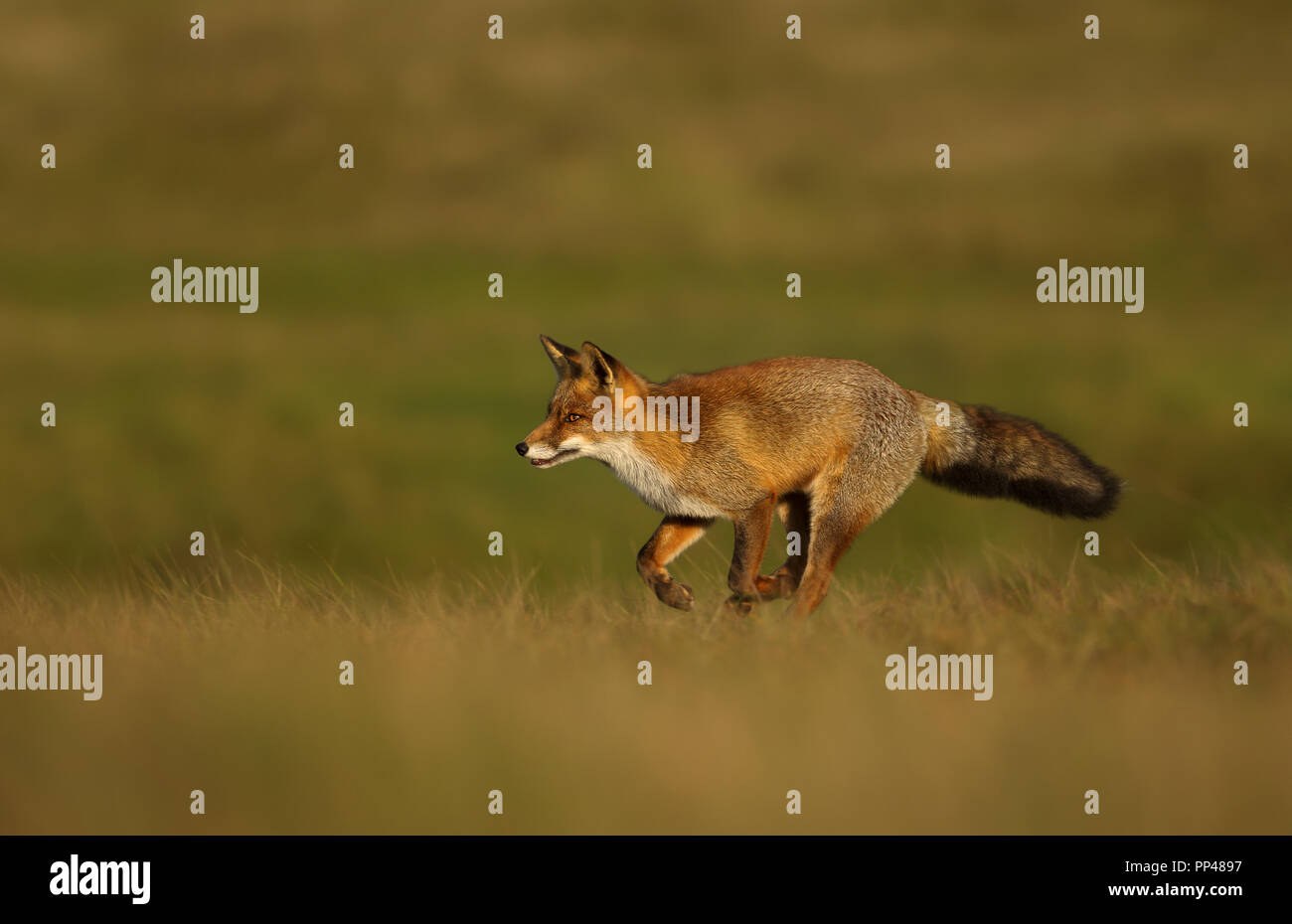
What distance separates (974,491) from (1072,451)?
0.87 metres

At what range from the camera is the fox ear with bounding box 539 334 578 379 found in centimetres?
1166

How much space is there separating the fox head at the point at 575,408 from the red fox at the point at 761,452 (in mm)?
11

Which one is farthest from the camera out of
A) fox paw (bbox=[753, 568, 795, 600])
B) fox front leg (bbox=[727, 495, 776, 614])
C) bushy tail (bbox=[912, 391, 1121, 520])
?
bushy tail (bbox=[912, 391, 1121, 520])

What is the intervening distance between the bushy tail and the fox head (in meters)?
2.71

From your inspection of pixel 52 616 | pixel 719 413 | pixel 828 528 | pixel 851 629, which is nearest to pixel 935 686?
pixel 851 629

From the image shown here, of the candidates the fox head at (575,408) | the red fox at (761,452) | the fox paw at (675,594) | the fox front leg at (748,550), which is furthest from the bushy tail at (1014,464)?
the fox head at (575,408)

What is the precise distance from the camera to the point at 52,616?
37.4 feet

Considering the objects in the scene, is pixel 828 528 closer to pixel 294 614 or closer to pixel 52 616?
pixel 294 614

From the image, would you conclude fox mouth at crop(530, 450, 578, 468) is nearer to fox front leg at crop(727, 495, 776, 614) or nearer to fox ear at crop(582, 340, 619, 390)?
fox ear at crop(582, 340, 619, 390)

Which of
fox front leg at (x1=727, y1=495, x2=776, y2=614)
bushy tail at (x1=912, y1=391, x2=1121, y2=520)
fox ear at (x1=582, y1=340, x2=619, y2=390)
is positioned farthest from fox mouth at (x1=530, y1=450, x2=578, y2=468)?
bushy tail at (x1=912, y1=391, x2=1121, y2=520)

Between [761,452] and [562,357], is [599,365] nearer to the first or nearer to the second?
[562,357]

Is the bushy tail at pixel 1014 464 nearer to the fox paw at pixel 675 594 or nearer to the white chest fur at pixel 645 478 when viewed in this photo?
the white chest fur at pixel 645 478

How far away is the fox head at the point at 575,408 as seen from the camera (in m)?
11.4

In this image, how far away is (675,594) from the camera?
11703 mm
